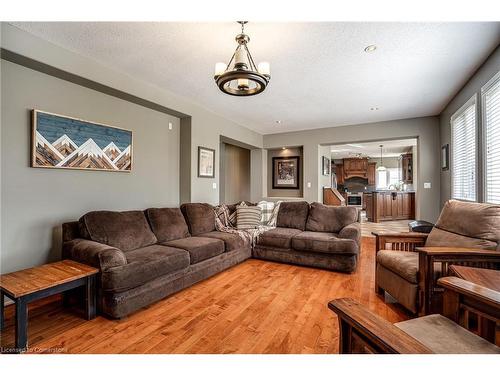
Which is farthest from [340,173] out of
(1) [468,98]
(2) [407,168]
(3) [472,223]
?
(3) [472,223]

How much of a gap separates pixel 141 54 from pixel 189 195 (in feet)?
7.13

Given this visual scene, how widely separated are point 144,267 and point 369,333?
1.96m

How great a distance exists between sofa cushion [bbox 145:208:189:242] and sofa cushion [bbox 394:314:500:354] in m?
2.66

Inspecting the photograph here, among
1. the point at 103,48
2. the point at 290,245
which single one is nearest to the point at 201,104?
the point at 103,48

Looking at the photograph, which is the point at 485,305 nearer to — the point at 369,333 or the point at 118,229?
the point at 369,333

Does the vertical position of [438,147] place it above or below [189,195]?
above

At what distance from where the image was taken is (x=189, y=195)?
4.10 m

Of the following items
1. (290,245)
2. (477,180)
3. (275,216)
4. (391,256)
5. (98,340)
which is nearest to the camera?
(98,340)

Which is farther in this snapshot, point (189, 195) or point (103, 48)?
point (189, 195)

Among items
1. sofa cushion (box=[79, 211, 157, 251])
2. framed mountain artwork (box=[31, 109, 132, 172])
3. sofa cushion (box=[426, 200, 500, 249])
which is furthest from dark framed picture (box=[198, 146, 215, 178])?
sofa cushion (box=[426, 200, 500, 249])

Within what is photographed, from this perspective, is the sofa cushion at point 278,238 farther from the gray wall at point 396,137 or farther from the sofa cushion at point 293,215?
the gray wall at point 396,137

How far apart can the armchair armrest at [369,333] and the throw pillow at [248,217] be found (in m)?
3.15

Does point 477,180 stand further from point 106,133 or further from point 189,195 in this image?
point 106,133

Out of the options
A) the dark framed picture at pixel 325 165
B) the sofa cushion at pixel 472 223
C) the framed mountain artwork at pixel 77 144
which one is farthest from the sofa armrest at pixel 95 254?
the dark framed picture at pixel 325 165
